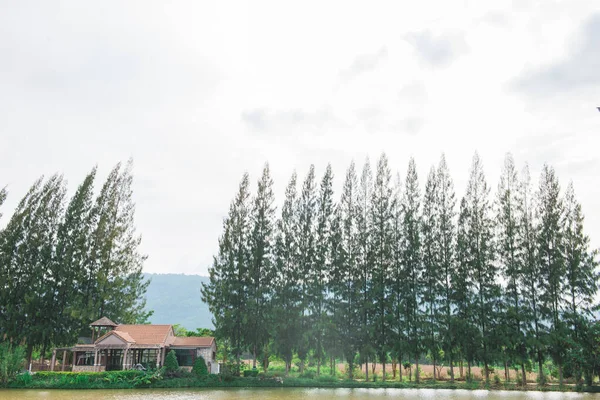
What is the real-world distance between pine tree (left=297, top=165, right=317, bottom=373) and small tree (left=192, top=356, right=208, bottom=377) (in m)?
7.52

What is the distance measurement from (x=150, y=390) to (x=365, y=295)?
17115 millimetres

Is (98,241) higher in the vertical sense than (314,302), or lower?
higher

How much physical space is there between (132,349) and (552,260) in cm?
3160

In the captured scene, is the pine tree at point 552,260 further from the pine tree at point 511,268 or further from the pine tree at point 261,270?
the pine tree at point 261,270

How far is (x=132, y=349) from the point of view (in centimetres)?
3241

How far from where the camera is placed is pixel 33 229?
124 ft

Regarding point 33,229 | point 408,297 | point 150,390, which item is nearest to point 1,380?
point 150,390

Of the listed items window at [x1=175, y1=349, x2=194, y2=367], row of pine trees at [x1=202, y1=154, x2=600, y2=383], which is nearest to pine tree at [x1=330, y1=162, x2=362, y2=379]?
row of pine trees at [x1=202, y1=154, x2=600, y2=383]

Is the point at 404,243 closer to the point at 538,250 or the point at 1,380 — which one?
the point at 538,250

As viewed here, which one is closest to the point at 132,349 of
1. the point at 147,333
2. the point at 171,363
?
the point at 147,333

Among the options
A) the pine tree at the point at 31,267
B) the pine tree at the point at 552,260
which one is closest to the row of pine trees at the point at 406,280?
the pine tree at the point at 552,260

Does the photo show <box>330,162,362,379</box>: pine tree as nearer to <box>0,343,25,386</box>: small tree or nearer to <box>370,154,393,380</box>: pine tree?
<box>370,154,393,380</box>: pine tree

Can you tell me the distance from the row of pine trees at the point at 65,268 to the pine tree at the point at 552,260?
31.6 metres

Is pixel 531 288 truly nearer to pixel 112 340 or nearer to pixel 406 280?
pixel 406 280
